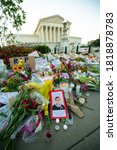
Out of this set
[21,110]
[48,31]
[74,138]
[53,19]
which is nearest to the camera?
[74,138]

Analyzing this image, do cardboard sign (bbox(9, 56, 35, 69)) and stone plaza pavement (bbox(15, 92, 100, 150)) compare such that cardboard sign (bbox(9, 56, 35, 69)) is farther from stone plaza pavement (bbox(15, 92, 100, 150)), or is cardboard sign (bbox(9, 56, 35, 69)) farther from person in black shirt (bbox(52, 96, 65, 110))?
stone plaza pavement (bbox(15, 92, 100, 150))

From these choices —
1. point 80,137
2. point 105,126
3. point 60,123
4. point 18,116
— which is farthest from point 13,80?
point 105,126

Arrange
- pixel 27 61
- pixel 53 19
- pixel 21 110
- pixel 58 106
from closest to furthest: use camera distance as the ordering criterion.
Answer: pixel 21 110 < pixel 58 106 < pixel 27 61 < pixel 53 19

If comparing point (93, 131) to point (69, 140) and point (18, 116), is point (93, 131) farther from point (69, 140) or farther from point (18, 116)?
point (18, 116)

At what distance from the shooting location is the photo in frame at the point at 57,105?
5.95ft

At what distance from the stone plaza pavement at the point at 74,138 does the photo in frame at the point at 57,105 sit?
0.47 feet

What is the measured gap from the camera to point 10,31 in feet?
26.6

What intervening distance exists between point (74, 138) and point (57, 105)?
51cm

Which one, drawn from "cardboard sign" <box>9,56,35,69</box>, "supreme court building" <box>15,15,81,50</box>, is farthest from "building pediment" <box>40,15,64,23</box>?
"cardboard sign" <box>9,56,35,69</box>

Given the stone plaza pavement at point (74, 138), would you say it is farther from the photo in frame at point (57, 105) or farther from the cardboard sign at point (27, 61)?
the cardboard sign at point (27, 61)

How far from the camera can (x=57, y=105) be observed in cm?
190

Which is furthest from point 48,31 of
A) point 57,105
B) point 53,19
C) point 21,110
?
point 21,110

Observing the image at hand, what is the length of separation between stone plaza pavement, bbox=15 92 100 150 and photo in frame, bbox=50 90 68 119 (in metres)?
0.14

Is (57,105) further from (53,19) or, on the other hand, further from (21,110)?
(53,19)
